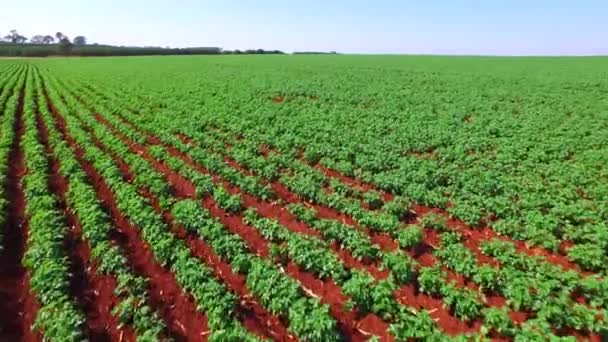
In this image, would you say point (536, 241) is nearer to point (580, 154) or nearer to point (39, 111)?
point (580, 154)

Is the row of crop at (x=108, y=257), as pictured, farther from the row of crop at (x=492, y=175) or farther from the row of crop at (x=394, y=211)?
the row of crop at (x=492, y=175)

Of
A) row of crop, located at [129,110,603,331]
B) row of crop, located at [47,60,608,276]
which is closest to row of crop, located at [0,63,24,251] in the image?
row of crop, located at [129,110,603,331]

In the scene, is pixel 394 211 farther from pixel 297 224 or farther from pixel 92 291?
pixel 92 291

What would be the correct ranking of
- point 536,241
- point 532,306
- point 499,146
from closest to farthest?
point 532,306, point 536,241, point 499,146

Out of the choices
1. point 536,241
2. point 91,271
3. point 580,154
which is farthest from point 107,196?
point 580,154

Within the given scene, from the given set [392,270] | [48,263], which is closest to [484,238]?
[392,270]

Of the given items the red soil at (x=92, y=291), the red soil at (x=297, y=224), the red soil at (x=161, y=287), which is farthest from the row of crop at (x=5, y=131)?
the red soil at (x=297, y=224)

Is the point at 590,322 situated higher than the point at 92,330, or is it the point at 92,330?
the point at 590,322
